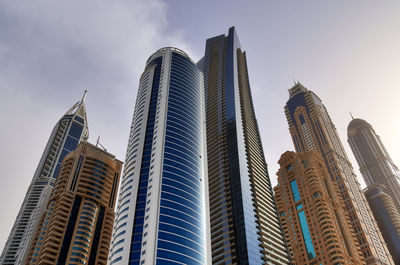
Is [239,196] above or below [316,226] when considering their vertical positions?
above

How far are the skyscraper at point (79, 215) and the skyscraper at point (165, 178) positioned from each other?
4969 cm

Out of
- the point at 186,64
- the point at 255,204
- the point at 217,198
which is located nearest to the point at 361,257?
the point at 255,204

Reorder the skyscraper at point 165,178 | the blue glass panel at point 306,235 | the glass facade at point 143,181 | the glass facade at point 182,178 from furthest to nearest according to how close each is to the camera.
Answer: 1. the blue glass panel at point 306,235
2. the glass facade at point 182,178
3. the skyscraper at point 165,178
4. the glass facade at point 143,181

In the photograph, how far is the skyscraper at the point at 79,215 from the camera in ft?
497

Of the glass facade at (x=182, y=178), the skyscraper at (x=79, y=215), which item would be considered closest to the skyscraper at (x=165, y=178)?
the glass facade at (x=182, y=178)

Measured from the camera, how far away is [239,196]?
496 ft

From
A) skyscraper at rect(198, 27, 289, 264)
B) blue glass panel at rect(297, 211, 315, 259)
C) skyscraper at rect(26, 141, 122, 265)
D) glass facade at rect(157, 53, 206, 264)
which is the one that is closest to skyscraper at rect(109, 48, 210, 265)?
glass facade at rect(157, 53, 206, 264)

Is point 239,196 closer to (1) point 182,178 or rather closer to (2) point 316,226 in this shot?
(1) point 182,178

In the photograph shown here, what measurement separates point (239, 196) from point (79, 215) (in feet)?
258

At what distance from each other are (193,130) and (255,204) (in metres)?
45.0

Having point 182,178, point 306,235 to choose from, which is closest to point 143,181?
point 182,178

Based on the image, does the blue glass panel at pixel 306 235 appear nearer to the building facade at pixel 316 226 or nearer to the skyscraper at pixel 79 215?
the building facade at pixel 316 226

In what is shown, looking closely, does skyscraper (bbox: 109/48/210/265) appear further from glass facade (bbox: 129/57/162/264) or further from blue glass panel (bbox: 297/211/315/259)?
blue glass panel (bbox: 297/211/315/259)

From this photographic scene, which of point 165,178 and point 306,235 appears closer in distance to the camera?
point 165,178
